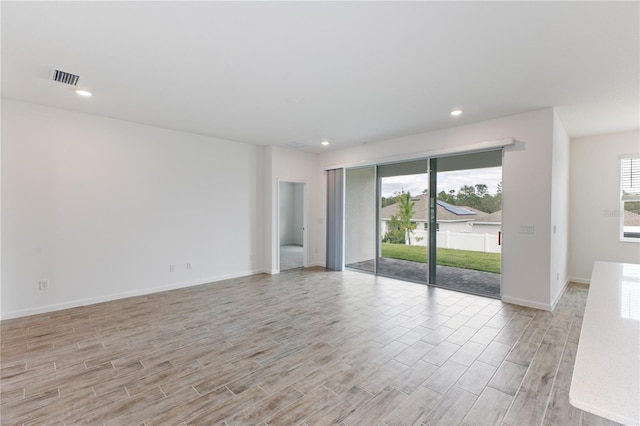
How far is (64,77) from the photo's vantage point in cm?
307

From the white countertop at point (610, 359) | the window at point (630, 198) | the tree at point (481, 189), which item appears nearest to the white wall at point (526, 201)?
the tree at point (481, 189)

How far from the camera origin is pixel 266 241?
20.9ft

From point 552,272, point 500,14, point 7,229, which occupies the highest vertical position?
point 500,14

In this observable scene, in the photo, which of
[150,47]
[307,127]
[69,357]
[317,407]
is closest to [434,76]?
[307,127]

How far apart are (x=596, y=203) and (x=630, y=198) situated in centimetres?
44

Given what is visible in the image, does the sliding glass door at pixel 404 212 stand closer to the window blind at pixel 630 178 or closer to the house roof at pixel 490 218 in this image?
the house roof at pixel 490 218

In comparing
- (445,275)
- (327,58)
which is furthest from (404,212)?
(327,58)

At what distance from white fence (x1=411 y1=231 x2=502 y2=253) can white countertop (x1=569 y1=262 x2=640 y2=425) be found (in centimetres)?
385

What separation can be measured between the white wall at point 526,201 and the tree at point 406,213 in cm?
174

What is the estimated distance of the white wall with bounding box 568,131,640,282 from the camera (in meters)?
5.14

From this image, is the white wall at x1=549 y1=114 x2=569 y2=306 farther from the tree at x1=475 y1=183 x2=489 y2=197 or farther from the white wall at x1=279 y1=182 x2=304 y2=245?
the white wall at x1=279 y1=182 x2=304 y2=245

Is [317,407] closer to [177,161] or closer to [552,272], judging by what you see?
[552,272]

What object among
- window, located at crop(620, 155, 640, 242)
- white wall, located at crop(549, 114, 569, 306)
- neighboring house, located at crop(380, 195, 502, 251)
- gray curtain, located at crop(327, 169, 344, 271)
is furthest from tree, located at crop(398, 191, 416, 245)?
window, located at crop(620, 155, 640, 242)

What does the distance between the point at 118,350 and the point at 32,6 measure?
303 cm
